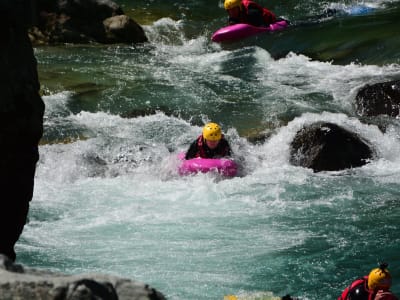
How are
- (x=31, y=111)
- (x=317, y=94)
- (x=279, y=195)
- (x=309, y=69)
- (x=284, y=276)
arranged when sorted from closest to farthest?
(x=31, y=111), (x=284, y=276), (x=279, y=195), (x=317, y=94), (x=309, y=69)

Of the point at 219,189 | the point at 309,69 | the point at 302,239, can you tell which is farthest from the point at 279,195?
the point at 309,69

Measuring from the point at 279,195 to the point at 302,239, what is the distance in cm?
167

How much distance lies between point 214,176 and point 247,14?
8198mm

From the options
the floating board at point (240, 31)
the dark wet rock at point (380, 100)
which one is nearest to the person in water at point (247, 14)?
the floating board at point (240, 31)

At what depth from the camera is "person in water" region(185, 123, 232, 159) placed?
1216 centimetres

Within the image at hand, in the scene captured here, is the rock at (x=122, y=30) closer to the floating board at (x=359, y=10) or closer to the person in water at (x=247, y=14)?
the person in water at (x=247, y=14)

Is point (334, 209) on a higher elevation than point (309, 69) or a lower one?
lower

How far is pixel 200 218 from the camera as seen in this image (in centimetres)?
1033

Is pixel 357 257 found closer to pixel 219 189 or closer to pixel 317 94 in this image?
pixel 219 189

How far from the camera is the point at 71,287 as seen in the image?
305cm

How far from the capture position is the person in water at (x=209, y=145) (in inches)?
479

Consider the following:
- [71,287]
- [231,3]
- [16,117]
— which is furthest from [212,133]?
[71,287]

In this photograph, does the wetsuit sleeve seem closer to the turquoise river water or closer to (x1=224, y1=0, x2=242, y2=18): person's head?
the turquoise river water

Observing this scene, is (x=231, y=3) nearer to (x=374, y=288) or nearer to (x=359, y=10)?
(x=359, y=10)
